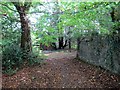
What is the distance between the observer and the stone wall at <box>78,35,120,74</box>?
4875 millimetres

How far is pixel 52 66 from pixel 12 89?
180 cm

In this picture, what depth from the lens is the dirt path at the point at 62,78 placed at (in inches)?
186

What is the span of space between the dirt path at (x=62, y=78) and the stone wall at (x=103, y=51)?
233mm

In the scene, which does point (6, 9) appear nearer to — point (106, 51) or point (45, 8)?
point (45, 8)

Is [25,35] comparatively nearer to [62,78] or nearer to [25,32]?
[25,32]

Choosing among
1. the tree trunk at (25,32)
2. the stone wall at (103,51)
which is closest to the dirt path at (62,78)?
the stone wall at (103,51)

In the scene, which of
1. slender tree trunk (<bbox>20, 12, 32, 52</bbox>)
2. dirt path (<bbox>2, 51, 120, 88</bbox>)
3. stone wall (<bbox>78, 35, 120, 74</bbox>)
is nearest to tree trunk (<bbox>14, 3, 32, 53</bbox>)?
slender tree trunk (<bbox>20, 12, 32, 52</bbox>)

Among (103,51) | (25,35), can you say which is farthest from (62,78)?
(25,35)

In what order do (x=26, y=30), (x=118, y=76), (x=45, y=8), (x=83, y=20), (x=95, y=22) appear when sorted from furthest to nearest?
(x=45, y=8), (x=26, y=30), (x=95, y=22), (x=83, y=20), (x=118, y=76)

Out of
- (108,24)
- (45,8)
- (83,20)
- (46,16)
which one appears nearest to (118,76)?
(108,24)

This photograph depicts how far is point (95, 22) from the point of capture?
6199mm

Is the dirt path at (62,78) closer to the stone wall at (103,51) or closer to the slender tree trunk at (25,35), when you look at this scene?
the stone wall at (103,51)

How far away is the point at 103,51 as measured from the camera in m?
5.57

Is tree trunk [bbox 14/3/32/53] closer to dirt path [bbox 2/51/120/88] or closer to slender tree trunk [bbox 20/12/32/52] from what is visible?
slender tree trunk [bbox 20/12/32/52]
